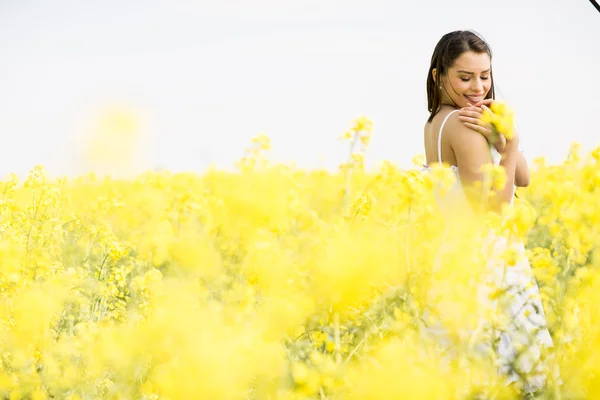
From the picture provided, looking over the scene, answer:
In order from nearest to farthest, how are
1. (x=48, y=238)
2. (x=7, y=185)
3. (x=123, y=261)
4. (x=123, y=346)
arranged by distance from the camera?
(x=123, y=346) < (x=48, y=238) < (x=7, y=185) < (x=123, y=261)

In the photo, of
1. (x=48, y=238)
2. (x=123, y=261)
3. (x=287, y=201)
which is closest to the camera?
(x=287, y=201)

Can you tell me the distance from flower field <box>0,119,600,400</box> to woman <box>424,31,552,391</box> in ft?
0.37

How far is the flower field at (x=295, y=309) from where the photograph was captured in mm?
1650

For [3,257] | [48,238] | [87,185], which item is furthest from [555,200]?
[87,185]

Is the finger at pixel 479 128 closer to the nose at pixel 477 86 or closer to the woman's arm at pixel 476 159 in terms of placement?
the woman's arm at pixel 476 159

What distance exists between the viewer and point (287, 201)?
263cm

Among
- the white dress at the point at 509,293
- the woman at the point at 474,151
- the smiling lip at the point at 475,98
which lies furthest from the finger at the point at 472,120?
the smiling lip at the point at 475,98

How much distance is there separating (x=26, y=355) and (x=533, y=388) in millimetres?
1913

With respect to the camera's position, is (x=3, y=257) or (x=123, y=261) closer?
(x=3, y=257)

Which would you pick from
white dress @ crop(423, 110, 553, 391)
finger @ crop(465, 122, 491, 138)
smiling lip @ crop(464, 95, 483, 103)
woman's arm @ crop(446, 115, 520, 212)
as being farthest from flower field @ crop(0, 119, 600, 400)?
smiling lip @ crop(464, 95, 483, 103)

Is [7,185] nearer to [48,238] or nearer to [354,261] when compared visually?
[48,238]

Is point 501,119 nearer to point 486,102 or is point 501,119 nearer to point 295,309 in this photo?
point 486,102

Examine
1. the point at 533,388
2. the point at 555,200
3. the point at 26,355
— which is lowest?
the point at 533,388

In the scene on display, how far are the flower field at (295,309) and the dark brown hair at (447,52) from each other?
1.23 feet
